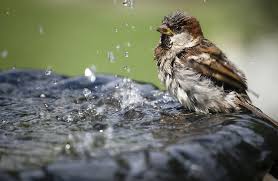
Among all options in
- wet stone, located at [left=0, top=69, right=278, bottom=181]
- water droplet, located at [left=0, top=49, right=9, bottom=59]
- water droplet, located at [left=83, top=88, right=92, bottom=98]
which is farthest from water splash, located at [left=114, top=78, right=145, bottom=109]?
water droplet, located at [left=0, top=49, right=9, bottom=59]

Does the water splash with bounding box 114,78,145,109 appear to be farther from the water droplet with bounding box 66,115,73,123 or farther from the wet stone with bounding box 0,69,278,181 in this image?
the water droplet with bounding box 66,115,73,123

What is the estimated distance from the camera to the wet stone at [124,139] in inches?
104

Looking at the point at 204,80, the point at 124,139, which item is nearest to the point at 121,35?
the point at 204,80

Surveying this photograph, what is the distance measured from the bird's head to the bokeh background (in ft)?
13.3

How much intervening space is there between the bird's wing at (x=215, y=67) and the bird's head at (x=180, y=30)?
26cm

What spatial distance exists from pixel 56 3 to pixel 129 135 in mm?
15422

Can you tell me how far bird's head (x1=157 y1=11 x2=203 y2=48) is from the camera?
5.32 m

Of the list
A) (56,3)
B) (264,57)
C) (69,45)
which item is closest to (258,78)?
(264,57)

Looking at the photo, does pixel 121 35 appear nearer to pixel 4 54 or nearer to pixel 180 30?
pixel 4 54

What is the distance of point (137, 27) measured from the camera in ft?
51.3

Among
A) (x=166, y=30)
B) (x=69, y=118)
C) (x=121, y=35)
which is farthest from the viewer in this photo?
(x=121, y=35)

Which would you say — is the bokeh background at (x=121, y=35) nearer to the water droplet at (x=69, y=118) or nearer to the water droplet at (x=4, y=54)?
the water droplet at (x=4, y=54)

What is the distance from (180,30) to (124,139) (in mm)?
2154

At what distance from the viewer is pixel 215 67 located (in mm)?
4941
